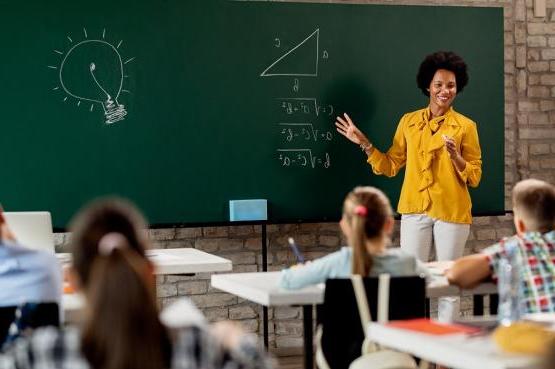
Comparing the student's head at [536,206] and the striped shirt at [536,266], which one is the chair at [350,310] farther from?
the student's head at [536,206]

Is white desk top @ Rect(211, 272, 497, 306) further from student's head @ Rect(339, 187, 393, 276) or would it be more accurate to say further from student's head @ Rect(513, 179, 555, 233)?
student's head @ Rect(513, 179, 555, 233)

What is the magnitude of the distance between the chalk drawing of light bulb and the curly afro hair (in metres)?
1.89

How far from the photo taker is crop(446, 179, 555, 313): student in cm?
339

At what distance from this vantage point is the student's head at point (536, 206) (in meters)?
3.53

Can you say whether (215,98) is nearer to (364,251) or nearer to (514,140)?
(514,140)

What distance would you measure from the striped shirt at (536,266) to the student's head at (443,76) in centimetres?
289

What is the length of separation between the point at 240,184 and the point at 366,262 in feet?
9.73

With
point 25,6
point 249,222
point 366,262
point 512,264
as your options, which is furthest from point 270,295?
point 25,6

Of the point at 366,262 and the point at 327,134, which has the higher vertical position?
the point at 327,134

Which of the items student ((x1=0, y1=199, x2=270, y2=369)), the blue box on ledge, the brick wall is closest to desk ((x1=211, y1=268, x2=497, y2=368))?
student ((x1=0, y1=199, x2=270, y2=369))

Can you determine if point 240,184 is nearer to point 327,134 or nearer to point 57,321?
point 327,134

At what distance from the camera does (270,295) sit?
357 cm

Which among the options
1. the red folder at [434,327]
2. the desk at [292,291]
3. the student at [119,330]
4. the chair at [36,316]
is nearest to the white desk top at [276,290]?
the desk at [292,291]

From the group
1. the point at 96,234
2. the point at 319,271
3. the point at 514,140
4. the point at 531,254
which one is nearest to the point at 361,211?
the point at 319,271
